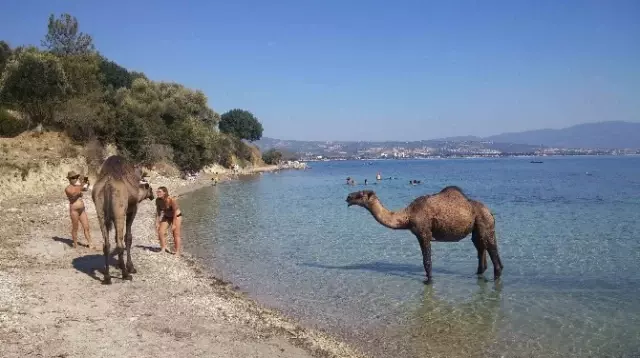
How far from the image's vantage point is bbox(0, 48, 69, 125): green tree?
118ft

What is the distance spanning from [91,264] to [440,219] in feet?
27.6

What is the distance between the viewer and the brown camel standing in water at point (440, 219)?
12852 mm

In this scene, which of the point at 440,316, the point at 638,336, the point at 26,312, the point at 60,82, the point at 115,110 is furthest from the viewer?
the point at 115,110

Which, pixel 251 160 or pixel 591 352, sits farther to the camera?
pixel 251 160

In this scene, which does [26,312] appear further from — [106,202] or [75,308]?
[106,202]

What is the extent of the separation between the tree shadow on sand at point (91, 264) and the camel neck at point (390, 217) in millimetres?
6430

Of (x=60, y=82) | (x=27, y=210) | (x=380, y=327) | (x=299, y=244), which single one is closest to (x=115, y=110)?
(x=60, y=82)

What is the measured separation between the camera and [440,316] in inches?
422

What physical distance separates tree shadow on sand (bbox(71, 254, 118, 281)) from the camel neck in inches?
253

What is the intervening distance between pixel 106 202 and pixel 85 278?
5.50ft

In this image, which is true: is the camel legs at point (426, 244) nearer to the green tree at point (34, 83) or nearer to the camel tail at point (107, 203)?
the camel tail at point (107, 203)

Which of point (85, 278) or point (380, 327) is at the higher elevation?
point (85, 278)

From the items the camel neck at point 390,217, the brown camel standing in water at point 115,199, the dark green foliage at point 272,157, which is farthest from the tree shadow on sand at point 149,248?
the dark green foliage at point 272,157

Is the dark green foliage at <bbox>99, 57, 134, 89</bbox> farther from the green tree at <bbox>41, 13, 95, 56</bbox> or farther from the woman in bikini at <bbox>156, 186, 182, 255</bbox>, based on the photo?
the woman in bikini at <bbox>156, 186, 182, 255</bbox>
